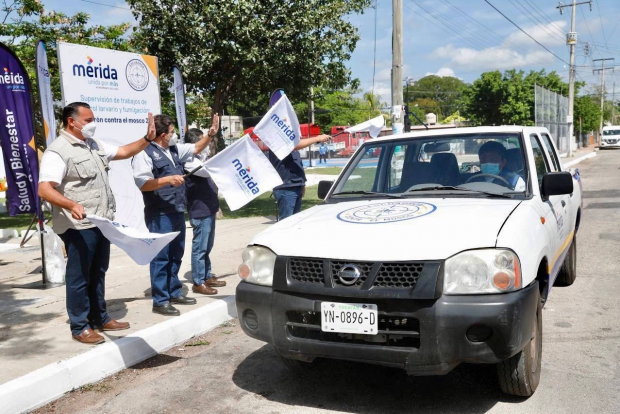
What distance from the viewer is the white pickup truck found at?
3166 mm

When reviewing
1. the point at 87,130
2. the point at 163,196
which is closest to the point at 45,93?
the point at 163,196

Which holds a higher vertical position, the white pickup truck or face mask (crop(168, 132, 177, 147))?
face mask (crop(168, 132, 177, 147))

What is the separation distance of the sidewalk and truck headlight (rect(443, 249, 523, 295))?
2753 mm

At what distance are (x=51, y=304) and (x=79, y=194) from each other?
6.69 feet

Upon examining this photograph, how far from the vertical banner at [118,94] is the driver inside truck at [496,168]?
15.4 ft

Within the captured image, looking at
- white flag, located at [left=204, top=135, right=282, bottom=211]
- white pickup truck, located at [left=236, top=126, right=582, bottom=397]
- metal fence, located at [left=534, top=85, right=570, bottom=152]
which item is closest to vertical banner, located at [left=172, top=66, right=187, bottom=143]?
white flag, located at [left=204, top=135, right=282, bottom=211]

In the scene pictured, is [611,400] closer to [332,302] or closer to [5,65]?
[332,302]

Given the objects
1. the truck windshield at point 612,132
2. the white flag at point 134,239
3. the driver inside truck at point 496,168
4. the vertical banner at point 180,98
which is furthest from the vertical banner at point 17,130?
the truck windshield at point 612,132

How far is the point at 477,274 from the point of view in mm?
3203

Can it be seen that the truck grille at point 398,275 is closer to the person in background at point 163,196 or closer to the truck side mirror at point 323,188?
the truck side mirror at point 323,188

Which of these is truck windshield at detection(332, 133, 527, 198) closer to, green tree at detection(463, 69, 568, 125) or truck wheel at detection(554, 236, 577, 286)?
truck wheel at detection(554, 236, 577, 286)

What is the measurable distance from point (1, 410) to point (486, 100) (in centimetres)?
5275

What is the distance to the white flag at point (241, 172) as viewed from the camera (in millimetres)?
5859

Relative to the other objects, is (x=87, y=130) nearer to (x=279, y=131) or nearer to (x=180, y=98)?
(x=279, y=131)
